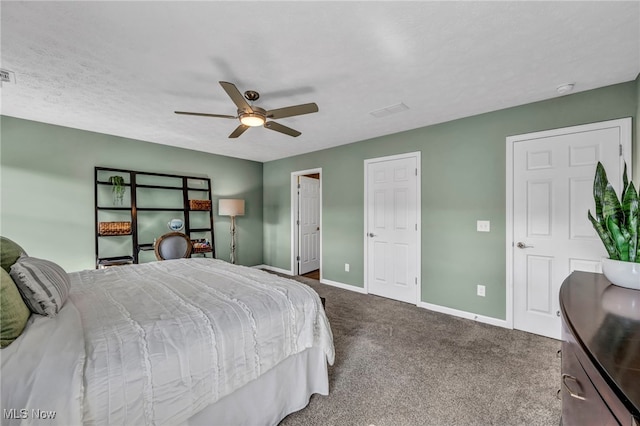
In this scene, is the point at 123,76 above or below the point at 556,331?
above

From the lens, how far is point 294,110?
7.17ft

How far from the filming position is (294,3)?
4.80ft

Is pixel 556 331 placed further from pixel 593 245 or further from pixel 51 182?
pixel 51 182

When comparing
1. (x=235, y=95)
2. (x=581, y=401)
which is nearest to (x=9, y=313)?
(x=235, y=95)

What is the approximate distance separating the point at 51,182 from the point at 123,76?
90.7 inches

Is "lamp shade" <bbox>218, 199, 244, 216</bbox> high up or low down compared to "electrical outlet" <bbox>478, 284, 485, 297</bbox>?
up

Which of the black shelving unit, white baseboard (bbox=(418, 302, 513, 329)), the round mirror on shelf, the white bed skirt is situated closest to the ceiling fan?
the white bed skirt

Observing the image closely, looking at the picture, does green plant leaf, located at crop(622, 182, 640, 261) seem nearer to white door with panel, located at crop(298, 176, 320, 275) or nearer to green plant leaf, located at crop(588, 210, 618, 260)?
green plant leaf, located at crop(588, 210, 618, 260)

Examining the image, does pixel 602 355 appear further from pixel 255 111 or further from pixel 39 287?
pixel 255 111

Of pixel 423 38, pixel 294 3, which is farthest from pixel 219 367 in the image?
pixel 423 38

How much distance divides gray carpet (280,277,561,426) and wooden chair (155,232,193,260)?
237cm

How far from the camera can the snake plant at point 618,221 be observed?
129 centimetres
